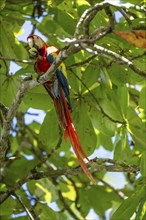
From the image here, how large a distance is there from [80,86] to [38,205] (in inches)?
25.2

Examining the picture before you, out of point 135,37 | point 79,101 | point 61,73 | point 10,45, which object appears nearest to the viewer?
point 135,37

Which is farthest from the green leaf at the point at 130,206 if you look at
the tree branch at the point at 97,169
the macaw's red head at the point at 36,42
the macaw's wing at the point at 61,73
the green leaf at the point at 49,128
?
the macaw's red head at the point at 36,42

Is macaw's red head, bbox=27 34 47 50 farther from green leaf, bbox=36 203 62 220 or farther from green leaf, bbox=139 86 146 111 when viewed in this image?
green leaf, bbox=36 203 62 220

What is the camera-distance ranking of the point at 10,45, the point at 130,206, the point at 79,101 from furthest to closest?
the point at 10,45 → the point at 79,101 → the point at 130,206

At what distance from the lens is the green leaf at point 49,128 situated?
8.61 feet

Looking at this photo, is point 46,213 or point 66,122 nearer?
point 66,122

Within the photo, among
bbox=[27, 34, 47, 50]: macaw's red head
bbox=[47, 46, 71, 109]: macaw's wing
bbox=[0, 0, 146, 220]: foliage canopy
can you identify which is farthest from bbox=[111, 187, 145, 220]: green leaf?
bbox=[27, 34, 47, 50]: macaw's red head

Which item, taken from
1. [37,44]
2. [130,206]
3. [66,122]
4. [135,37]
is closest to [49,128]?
[66,122]

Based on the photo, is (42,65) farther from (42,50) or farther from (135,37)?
(135,37)

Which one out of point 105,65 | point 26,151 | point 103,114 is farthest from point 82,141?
point 26,151

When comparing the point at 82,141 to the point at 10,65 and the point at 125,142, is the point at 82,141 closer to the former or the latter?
the point at 125,142

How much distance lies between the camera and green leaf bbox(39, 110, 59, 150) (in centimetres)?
262

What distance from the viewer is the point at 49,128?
2633mm

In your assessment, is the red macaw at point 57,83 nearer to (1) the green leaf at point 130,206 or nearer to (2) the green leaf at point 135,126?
(1) the green leaf at point 130,206
